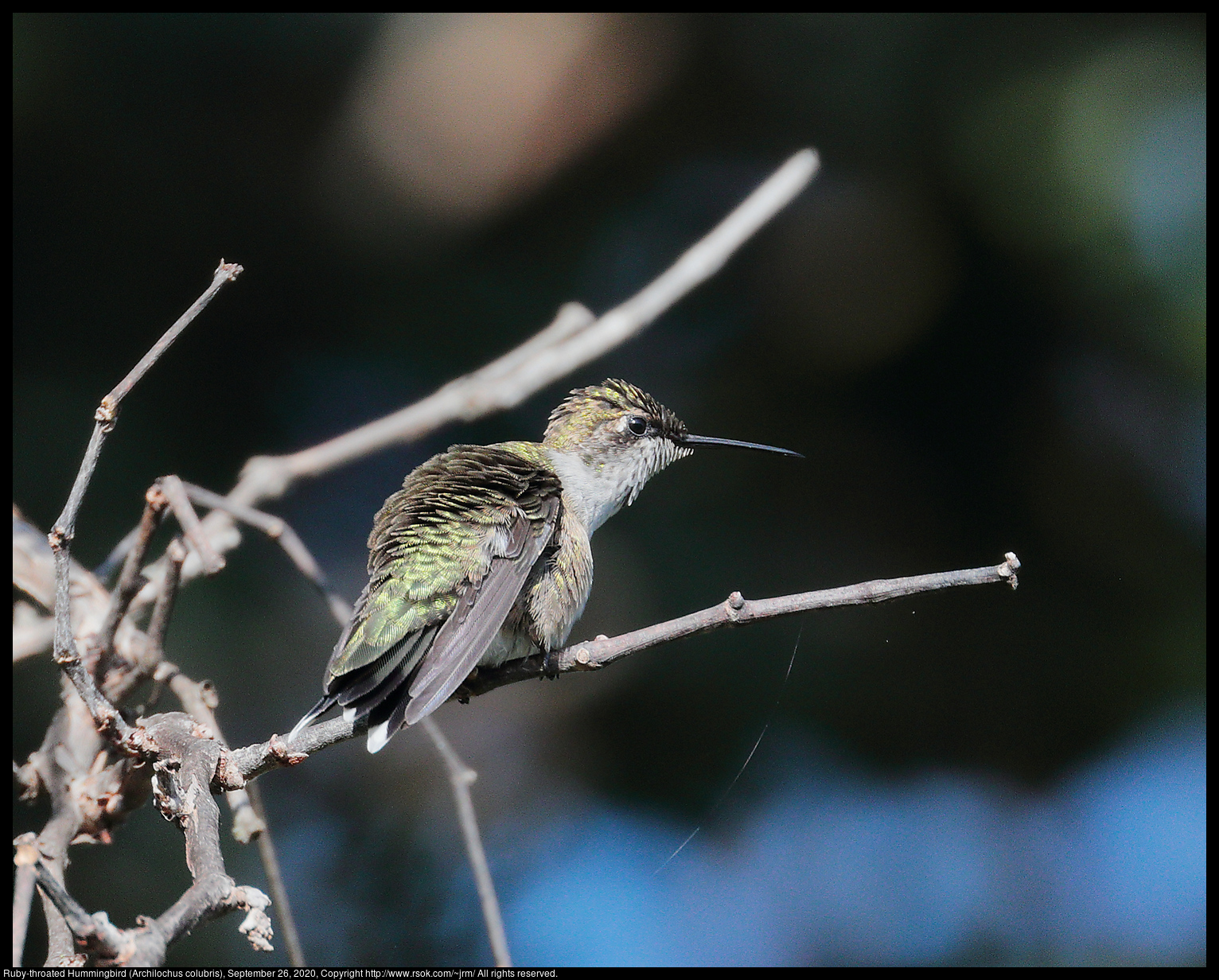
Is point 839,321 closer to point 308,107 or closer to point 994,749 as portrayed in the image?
point 994,749

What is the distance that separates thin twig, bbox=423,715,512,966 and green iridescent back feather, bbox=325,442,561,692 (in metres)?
0.20

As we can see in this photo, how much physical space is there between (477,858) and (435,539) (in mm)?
779

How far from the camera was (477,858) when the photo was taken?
184 centimetres

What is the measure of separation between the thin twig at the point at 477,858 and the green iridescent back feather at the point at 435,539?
0.65ft

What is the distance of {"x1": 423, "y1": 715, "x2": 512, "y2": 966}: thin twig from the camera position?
1.76 meters

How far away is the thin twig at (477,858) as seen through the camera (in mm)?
1764

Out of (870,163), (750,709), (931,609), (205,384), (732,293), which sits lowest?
(750,709)

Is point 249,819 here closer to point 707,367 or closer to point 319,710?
point 319,710

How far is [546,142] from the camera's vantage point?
4254mm

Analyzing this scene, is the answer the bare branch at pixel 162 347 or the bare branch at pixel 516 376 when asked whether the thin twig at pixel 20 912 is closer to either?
the bare branch at pixel 162 347

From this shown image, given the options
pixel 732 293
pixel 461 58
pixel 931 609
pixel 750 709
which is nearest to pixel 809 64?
pixel 732 293

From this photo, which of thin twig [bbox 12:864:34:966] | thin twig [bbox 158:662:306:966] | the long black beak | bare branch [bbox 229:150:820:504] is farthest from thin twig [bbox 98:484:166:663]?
the long black beak

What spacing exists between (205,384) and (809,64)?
113 inches

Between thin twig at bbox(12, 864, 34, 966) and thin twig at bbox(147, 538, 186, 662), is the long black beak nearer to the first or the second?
thin twig at bbox(147, 538, 186, 662)
